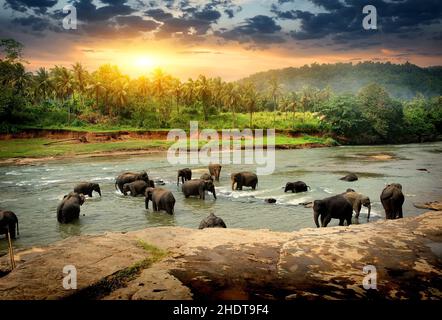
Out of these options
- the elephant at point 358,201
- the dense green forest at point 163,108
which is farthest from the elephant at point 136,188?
the dense green forest at point 163,108

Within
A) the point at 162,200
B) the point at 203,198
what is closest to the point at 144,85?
the point at 203,198

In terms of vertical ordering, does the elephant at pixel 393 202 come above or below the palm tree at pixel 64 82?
below

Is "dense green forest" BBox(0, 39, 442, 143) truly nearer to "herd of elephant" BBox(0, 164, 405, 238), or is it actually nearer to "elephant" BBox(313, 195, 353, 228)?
"herd of elephant" BBox(0, 164, 405, 238)

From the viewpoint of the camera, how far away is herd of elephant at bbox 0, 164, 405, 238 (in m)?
12.0

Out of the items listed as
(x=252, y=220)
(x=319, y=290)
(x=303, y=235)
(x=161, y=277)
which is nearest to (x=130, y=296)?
(x=161, y=277)

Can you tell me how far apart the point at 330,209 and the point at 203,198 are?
Answer: 295 inches

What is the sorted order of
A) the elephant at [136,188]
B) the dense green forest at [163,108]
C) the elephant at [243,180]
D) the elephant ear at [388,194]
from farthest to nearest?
1. the dense green forest at [163,108]
2. the elephant at [243,180]
3. the elephant at [136,188]
4. the elephant ear at [388,194]

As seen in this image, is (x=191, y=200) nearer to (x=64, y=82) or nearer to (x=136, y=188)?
(x=136, y=188)

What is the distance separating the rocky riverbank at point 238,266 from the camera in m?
5.31

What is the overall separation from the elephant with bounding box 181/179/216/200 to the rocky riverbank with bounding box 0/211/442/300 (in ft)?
30.5

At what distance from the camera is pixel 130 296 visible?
17.0ft

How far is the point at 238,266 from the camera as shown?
6371 millimetres

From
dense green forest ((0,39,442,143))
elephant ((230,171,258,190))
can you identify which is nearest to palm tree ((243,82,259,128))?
dense green forest ((0,39,442,143))

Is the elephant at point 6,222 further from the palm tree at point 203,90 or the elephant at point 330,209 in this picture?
the palm tree at point 203,90
